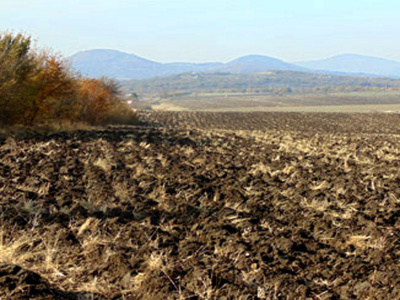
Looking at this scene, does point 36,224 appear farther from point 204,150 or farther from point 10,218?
point 204,150

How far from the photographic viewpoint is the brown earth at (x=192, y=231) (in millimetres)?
5176

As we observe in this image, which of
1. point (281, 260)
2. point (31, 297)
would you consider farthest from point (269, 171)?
point (31, 297)

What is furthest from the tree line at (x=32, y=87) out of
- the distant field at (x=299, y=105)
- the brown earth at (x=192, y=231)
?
the distant field at (x=299, y=105)

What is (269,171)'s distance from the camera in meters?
13.3

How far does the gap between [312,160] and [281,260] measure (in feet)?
35.1

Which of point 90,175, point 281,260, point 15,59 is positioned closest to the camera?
point 281,260

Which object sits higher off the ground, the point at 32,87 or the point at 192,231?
the point at 32,87

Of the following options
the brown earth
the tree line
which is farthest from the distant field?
the brown earth

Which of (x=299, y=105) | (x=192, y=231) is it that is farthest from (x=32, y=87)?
(x=299, y=105)

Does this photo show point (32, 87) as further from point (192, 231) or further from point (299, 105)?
point (299, 105)

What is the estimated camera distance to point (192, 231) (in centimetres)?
715

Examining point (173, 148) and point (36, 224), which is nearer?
point (36, 224)

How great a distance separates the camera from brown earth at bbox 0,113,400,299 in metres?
5.18

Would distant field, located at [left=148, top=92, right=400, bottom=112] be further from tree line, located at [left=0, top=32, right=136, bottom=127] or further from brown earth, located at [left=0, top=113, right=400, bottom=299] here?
brown earth, located at [left=0, top=113, right=400, bottom=299]
